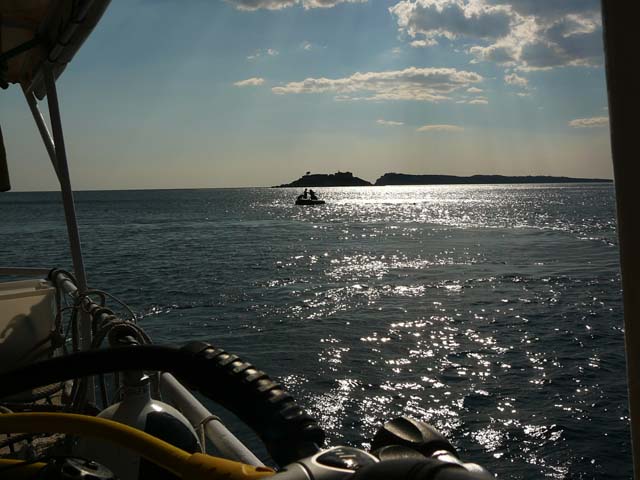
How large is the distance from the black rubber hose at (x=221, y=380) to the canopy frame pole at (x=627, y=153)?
1.80 feet

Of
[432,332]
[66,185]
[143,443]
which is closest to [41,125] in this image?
[66,185]

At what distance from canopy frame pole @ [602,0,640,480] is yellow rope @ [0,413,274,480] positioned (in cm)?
59

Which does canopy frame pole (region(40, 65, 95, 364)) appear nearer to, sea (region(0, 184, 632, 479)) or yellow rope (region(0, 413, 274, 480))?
sea (region(0, 184, 632, 479))

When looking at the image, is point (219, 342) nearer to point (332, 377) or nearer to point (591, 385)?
point (332, 377)

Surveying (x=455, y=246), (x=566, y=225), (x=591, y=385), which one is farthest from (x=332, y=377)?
(x=566, y=225)

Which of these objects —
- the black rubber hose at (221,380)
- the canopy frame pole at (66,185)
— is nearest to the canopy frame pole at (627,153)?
the black rubber hose at (221,380)

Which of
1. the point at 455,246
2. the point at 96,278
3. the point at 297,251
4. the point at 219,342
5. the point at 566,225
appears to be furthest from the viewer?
the point at 566,225

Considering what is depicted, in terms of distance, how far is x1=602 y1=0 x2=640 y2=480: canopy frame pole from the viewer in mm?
567

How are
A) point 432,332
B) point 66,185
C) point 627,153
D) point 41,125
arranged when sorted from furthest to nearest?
point 432,332 < point 41,125 < point 66,185 < point 627,153

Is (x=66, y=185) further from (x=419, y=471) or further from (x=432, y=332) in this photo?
(x=432, y=332)

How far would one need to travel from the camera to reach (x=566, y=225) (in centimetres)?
6241

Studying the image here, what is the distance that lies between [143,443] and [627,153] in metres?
0.91

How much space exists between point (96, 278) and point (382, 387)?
2204 cm

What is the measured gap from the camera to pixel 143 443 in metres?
1.12
